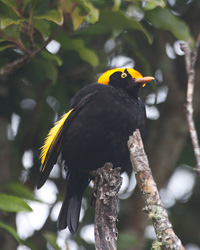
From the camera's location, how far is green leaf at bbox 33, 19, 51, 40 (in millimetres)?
3555

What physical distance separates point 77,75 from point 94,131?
1158 mm

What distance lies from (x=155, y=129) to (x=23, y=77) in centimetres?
138

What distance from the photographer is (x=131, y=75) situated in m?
4.23

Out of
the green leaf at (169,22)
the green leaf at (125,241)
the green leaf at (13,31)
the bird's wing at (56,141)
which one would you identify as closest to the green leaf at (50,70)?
the bird's wing at (56,141)

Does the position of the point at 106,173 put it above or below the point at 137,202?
above

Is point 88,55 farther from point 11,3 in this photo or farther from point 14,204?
point 14,204

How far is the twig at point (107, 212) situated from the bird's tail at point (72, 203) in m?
0.82

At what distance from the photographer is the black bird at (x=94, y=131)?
380 cm

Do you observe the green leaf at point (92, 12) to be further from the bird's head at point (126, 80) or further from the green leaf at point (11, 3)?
the bird's head at point (126, 80)

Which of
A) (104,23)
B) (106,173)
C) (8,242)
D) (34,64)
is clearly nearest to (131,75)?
(104,23)

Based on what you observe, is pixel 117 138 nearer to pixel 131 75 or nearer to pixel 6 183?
pixel 131 75

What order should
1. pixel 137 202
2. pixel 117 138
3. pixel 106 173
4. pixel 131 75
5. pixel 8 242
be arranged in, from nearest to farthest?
pixel 106 173
pixel 117 138
pixel 131 75
pixel 8 242
pixel 137 202

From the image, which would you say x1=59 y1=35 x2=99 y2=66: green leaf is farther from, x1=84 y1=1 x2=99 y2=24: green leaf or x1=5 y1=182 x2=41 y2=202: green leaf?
x1=5 y1=182 x2=41 y2=202: green leaf

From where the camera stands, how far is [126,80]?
419 cm
